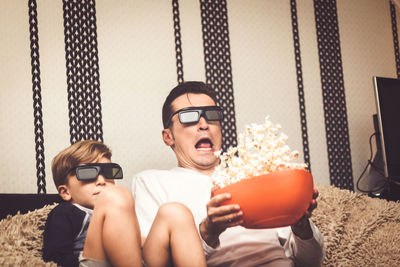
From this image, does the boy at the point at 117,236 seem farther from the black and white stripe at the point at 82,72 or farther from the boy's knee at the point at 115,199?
the black and white stripe at the point at 82,72

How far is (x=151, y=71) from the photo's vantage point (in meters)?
2.12

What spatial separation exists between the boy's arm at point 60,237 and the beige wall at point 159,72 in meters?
0.63

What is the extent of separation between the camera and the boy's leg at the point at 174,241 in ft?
3.40

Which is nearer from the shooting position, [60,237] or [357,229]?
[60,237]

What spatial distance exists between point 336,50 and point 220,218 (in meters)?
1.96

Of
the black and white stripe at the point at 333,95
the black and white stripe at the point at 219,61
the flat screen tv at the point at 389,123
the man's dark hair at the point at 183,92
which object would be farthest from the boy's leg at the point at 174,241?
the black and white stripe at the point at 333,95

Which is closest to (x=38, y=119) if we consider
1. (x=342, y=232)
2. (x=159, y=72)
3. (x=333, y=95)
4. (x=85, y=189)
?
(x=85, y=189)

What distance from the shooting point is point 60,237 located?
4.25 feet

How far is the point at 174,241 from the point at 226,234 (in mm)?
300

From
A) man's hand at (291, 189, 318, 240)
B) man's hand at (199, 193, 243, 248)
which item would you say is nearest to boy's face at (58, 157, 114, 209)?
man's hand at (199, 193, 243, 248)

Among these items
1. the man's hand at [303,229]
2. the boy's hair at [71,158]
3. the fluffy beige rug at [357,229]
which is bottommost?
the fluffy beige rug at [357,229]

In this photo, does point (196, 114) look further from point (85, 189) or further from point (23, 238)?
point (23, 238)

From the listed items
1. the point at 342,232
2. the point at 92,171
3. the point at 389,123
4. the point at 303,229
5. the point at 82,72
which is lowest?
the point at 342,232

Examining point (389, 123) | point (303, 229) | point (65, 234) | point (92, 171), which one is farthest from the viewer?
point (389, 123)
